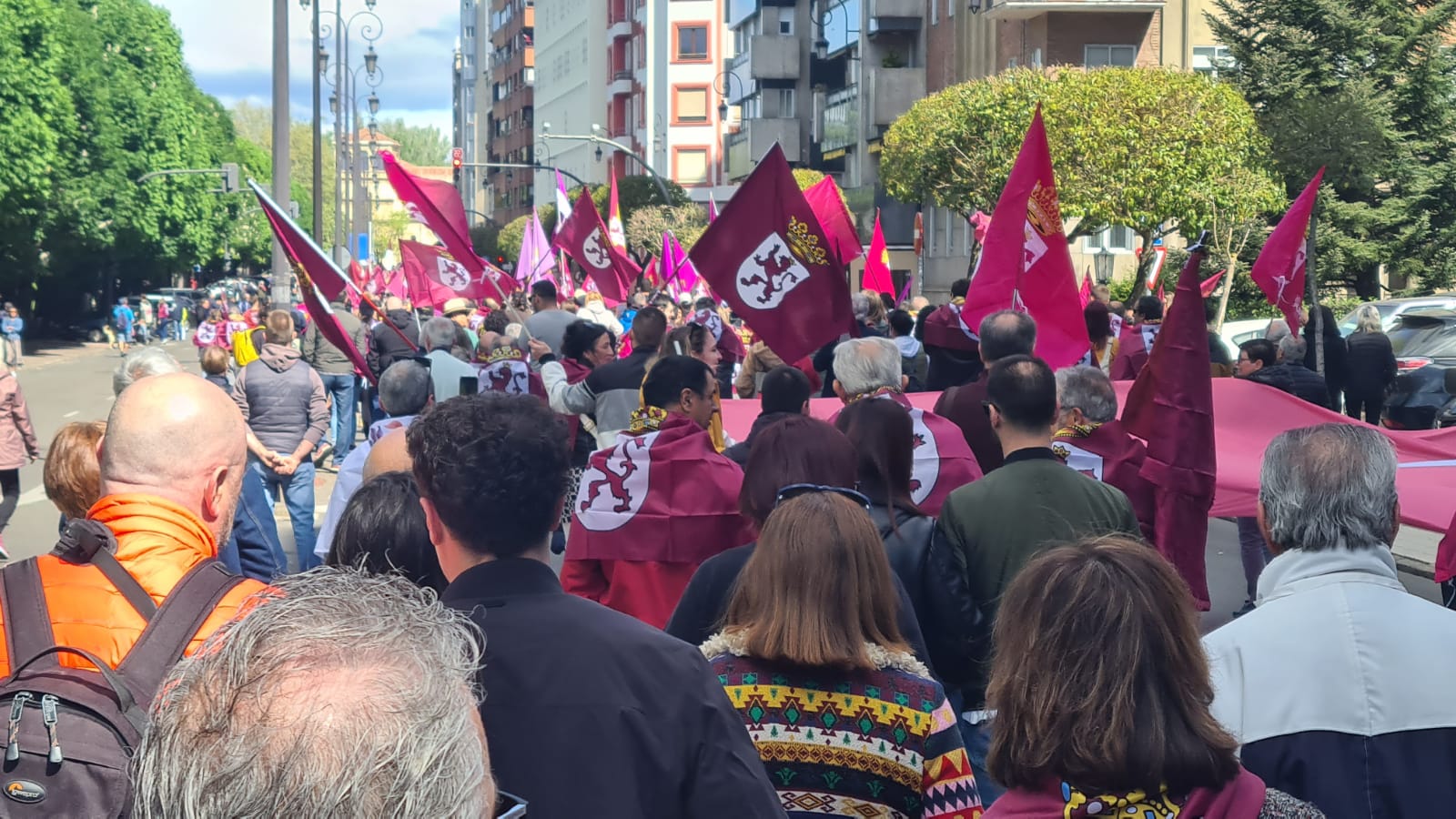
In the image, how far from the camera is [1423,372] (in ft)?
52.7

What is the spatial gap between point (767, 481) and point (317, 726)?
259 cm

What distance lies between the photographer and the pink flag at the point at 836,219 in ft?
42.7

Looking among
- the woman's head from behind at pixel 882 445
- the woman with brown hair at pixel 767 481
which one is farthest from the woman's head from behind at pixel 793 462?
the woman's head from behind at pixel 882 445

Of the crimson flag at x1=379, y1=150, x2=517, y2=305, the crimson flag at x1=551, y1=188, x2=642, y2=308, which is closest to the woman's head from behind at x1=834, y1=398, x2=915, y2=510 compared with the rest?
the crimson flag at x1=379, y1=150, x2=517, y2=305

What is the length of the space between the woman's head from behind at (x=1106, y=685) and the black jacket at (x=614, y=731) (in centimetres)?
42

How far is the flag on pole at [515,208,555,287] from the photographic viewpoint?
2041 centimetres

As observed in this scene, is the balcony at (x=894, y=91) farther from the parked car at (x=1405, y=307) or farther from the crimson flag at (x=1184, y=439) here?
the crimson flag at (x=1184, y=439)

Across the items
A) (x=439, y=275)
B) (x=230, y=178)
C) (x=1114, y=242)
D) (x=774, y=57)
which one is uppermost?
(x=774, y=57)

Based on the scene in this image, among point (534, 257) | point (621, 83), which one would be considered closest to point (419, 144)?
point (621, 83)

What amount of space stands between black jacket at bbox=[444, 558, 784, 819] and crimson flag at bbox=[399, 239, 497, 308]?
13.4 m

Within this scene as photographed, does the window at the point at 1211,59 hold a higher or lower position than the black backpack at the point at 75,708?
higher

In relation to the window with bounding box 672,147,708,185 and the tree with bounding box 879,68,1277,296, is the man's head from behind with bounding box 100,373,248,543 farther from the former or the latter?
the window with bounding box 672,147,708,185

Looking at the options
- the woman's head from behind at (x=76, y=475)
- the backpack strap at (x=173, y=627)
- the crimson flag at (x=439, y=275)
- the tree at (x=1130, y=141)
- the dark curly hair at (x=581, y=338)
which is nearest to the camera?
the backpack strap at (x=173, y=627)

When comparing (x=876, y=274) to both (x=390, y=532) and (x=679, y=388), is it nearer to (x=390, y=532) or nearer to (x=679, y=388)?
(x=679, y=388)
